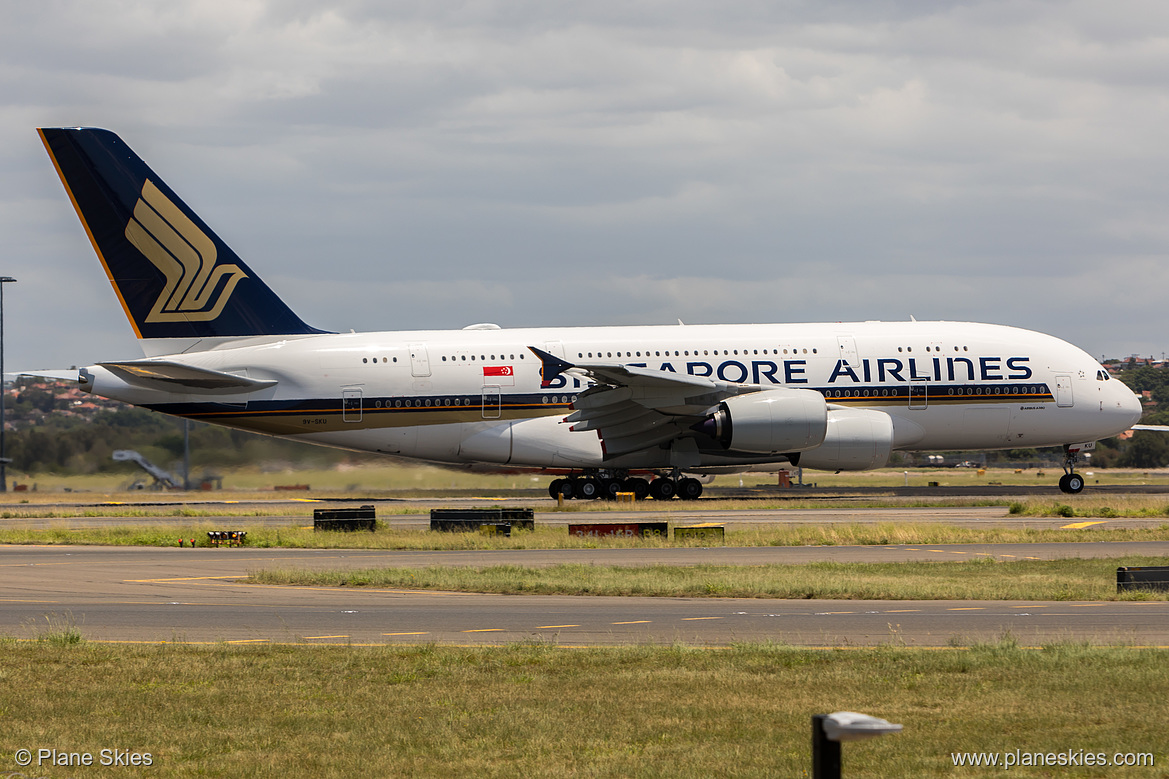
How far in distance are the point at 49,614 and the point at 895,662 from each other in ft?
39.4

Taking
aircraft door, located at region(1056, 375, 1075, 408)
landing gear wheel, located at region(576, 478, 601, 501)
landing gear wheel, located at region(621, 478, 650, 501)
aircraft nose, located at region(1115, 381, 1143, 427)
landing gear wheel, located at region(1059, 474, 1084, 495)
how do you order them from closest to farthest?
landing gear wheel, located at region(621, 478, 650, 501) < landing gear wheel, located at region(576, 478, 601, 501) < aircraft door, located at region(1056, 375, 1075, 408) < landing gear wheel, located at region(1059, 474, 1084, 495) < aircraft nose, located at region(1115, 381, 1143, 427)

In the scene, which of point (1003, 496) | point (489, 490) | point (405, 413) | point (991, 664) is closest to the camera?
point (991, 664)

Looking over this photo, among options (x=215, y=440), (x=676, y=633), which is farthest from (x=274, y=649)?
(x=215, y=440)

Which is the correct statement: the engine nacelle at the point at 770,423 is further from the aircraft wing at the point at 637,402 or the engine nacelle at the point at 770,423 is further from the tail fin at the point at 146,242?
the tail fin at the point at 146,242

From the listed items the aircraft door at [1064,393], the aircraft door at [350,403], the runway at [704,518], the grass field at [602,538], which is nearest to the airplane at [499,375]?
the aircraft door at [350,403]

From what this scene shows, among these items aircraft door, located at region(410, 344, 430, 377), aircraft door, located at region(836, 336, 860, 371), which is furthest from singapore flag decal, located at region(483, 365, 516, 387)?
aircraft door, located at region(836, 336, 860, 371)

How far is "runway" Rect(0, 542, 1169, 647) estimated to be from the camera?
49.5ft

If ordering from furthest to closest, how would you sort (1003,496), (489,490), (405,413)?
1. (489,490)
2. (1003,496)
3. (405,413)

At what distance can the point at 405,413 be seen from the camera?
41562 millimetres

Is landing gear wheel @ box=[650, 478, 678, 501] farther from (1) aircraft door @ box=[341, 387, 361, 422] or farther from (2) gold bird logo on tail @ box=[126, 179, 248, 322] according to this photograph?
(2) gold bird logo on tail @ box=[126, 179, 248, 322]

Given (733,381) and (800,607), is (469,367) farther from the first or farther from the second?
(800,607)

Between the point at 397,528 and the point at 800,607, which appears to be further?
the point at 397,528

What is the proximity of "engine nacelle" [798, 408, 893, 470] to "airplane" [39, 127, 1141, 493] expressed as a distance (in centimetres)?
7

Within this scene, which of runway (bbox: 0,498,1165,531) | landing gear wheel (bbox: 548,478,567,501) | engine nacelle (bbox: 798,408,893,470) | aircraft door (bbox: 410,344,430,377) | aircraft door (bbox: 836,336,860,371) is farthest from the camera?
landing gear wheel (bbox: 548,478,567,501)
